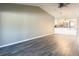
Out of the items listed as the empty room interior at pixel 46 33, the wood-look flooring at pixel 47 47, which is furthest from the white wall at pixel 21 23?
the wood-look flooring at pixel 47 47

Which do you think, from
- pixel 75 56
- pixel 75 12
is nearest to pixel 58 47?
pixel 75 56

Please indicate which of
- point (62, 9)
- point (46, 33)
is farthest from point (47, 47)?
point (62, 9)

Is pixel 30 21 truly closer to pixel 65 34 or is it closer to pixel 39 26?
pixel 39 26

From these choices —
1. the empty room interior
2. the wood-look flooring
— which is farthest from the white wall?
the wood-look flooring

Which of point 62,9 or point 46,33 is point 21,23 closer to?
point 46,33

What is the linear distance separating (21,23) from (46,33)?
86cm

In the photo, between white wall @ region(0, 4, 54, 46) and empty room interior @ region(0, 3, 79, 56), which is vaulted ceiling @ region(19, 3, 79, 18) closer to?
empty room interior @ region(0, 3, 79, 56)

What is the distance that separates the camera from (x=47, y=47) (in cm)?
304

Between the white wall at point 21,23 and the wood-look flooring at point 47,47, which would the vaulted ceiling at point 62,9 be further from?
the wood-look flooring at point 47,47

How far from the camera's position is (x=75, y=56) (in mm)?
2850

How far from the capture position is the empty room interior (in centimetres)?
289

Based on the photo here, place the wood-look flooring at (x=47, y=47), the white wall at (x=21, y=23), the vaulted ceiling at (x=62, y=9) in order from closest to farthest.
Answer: the vaulted ceiling at (x=62, y=9), the wood-look flooring at (x=47, y=47), the white wall at (x=21, y=23)

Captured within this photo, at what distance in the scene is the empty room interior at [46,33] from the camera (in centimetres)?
289

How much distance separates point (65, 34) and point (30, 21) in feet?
3.61
